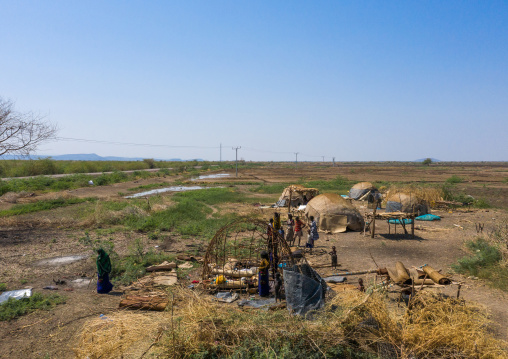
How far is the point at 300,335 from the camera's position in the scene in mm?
5133

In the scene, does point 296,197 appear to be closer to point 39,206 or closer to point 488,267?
point 488,267

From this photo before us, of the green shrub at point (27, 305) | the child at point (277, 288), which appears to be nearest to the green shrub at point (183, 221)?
the child at point (277, 288)

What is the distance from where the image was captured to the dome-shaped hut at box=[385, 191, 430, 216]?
20219mm

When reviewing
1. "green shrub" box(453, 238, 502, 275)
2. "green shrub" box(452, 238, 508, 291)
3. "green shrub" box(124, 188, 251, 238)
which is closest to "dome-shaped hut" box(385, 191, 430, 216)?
"green shrub" box(452, 238, 508, 291)

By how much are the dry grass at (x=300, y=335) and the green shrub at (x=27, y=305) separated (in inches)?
111

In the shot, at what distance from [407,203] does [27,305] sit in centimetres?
2028

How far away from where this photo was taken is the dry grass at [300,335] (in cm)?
497

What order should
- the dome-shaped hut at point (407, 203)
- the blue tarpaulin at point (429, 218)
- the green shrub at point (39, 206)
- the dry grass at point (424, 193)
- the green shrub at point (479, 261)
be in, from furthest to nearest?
the dry grass at point (424, 193), the dome-shaped hut at point (407, 203), the green shrub at point (39, 206), the blue tarpaulin at point (429, 218), the green shrub at point (479, 261)

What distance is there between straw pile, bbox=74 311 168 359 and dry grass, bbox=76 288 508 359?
1 cm

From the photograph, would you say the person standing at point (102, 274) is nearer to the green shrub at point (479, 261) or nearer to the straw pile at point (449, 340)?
the straw pile at point (449, 340)

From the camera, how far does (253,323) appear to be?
532 centimetres

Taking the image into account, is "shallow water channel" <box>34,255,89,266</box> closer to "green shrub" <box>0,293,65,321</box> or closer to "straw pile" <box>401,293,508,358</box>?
"green shrub" <box>0,293,65,321</box>

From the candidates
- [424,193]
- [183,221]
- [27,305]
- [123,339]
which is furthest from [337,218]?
[27,305]

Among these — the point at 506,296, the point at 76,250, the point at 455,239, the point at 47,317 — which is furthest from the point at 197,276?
the point at 455,239
